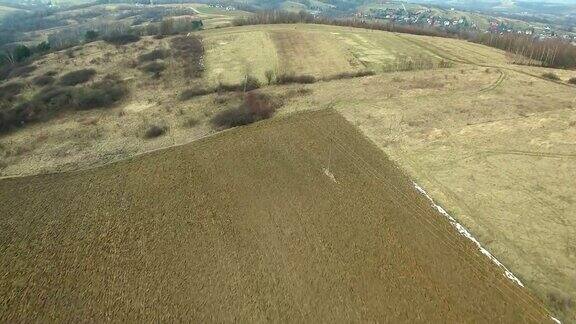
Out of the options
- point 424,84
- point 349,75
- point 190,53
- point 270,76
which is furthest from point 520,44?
point 190,53

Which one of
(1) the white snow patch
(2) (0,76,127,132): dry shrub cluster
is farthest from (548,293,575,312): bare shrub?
(2) (0,76,127,132): dry shrub cluster

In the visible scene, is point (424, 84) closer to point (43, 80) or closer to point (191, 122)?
point (191, 122)

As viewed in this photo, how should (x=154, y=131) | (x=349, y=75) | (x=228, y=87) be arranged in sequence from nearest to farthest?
1. (x=154, y=131)
2. (x=228, y=87)
3. (x=349, y=75)

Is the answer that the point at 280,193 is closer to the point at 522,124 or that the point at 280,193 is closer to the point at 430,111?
the point at 430,111

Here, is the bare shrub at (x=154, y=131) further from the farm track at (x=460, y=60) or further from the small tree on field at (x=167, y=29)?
the small tree on field at (x=167, y=29)

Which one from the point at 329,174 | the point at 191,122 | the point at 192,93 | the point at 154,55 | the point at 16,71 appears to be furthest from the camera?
the point at 154,55

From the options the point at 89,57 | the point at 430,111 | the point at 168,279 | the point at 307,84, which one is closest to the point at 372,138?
the point at 430,111

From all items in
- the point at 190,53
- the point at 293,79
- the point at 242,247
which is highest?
the point at 293,79

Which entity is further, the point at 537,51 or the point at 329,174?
the point at 537,51
